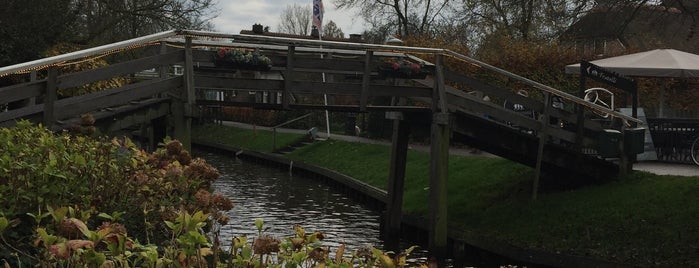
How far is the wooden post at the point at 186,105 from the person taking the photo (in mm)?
10484

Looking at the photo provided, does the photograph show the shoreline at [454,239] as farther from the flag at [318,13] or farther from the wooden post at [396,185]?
the flag at [318,13]

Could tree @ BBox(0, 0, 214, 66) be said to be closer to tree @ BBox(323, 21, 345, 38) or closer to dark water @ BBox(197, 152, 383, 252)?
dark water @ BBox(197, 152, 383, 252)

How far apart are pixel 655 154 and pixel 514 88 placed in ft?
25.3

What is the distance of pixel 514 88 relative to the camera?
2334 cm

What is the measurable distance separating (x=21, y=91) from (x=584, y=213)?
7968 mm

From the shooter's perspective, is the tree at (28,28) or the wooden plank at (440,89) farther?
the tree at (28,28)

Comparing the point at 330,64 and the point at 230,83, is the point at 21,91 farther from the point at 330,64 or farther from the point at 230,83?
the point at 330,64

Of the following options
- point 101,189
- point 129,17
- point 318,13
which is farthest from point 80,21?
point 101,189

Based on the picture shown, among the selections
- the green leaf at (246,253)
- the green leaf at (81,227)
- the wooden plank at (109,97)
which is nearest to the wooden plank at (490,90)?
the wooden plank at (109,97)

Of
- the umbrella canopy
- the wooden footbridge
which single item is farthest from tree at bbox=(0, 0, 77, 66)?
the umbrella canopy

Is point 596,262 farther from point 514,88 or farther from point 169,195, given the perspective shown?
point 514,88

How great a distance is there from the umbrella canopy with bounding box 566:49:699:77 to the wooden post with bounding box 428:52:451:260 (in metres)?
4.54

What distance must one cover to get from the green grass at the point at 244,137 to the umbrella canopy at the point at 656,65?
15.4 meters

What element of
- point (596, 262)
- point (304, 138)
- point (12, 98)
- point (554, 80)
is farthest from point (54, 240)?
point (304, 138)
